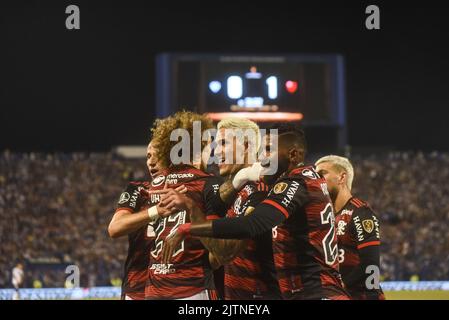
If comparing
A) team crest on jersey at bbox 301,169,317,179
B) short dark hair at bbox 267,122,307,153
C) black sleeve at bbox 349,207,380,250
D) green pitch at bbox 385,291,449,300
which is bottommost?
green pitch at bbox 385,291,449,300

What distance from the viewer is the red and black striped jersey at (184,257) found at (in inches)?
266

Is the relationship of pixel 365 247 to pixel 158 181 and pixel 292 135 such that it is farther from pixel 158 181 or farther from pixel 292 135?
pixel 158 181

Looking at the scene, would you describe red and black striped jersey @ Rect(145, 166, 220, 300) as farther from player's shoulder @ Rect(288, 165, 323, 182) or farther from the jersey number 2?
the jersey number 2

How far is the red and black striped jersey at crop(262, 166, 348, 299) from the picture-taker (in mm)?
6695

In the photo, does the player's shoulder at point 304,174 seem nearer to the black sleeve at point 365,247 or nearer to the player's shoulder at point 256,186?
the player's shoulder at point 256,186

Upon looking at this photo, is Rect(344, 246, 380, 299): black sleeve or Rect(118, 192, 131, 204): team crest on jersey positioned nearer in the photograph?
Rect(118, 192, 131, 204): team crest on jersey

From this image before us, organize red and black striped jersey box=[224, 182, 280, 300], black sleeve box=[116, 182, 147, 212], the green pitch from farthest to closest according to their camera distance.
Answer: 1. the green pitch
2. black sleeve box=[116, 182, 147, 212]
3. red and black striped jersey box=[224, 182, 280, 300]

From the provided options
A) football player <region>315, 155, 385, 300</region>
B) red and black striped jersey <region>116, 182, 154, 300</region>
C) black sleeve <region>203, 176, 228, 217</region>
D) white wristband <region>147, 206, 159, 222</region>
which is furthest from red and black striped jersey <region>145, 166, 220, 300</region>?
football player <region>315, 155, 385, 300</region>

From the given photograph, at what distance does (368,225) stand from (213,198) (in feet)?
7.50

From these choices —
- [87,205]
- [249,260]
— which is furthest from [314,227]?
[87,205]

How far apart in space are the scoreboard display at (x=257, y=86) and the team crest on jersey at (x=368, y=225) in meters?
19.4

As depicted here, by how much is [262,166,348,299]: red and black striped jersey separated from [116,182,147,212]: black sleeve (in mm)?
1311

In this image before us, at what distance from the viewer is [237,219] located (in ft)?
20.4
